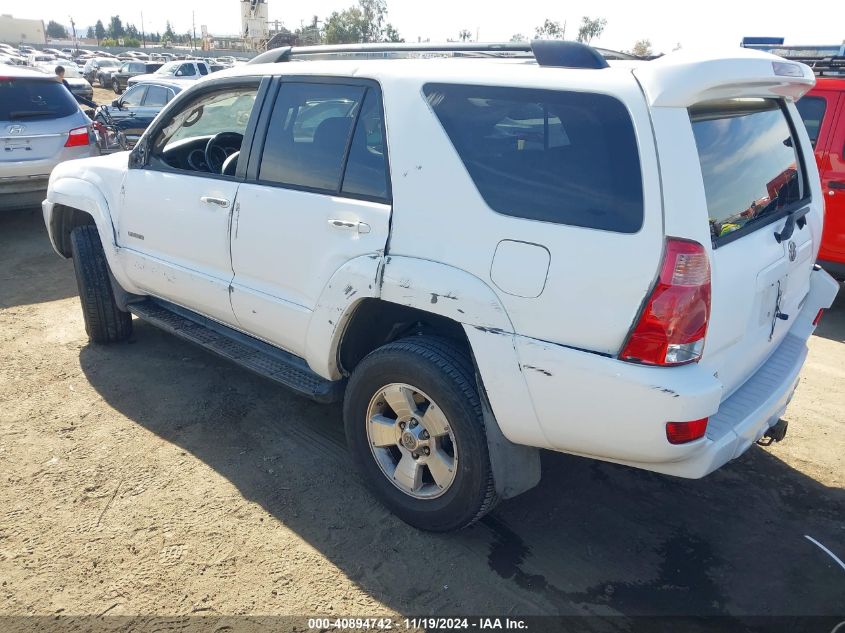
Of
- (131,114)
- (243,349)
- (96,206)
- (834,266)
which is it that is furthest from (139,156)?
(131,114)

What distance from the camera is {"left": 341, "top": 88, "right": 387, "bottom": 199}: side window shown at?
9.20 feet

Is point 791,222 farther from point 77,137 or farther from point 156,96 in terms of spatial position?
point 156,96

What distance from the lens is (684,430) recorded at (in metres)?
2.17

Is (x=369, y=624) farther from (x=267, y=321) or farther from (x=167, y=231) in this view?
(x=167, y=231)

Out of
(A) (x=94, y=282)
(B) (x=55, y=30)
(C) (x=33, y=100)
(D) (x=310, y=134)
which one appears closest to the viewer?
(D) (x=310, y=134)

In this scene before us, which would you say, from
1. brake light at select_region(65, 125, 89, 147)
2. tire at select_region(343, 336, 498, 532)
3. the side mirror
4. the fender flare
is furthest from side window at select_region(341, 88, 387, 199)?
brake light at select_region(65, 125, 89, 147)

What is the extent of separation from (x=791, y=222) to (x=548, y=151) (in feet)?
3.69

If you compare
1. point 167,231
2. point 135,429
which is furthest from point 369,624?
point 167,231

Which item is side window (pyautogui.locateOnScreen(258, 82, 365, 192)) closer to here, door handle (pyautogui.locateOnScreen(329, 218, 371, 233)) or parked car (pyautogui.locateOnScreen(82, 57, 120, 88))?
door handle (pyautogui.locateOnScreen(329, 218, 371, 233))

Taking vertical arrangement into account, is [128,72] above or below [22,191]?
below

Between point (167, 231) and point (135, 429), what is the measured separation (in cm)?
114

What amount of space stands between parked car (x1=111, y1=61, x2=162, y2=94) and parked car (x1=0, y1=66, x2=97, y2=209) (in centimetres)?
2369

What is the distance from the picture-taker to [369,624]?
2.43 m

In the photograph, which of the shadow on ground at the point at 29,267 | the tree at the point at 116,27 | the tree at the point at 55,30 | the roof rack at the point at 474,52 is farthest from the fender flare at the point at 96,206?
the tree at the point at 55,30
